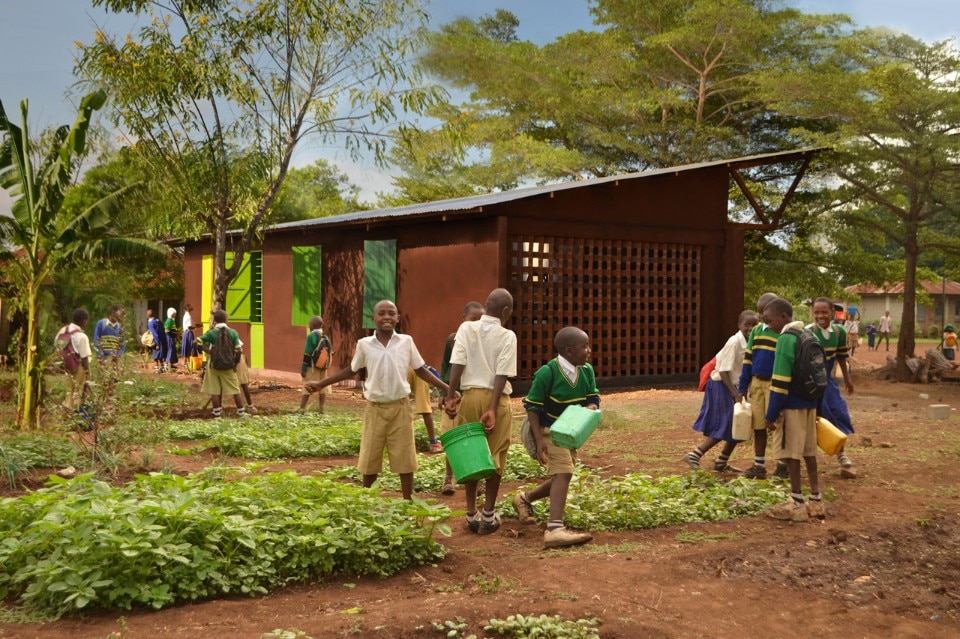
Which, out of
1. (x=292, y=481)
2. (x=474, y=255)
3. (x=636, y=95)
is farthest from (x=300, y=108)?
(x=292, y=481)

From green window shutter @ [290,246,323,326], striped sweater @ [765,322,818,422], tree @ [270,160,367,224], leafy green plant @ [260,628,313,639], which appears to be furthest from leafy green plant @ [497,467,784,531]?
tree @ [270,160,367,224]

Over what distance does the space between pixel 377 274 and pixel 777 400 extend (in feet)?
39.8

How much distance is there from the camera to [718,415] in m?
8.44

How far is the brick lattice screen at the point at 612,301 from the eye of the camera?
16.3 meters

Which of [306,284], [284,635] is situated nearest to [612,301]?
[306,284]

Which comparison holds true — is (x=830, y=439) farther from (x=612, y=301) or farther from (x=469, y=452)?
(x=612, y=301)

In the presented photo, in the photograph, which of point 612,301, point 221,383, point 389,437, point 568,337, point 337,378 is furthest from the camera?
point 612,301

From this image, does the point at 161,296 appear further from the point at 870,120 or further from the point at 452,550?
the point at 452,550

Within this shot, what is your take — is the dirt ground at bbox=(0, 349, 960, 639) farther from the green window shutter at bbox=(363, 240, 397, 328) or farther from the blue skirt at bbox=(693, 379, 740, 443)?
the green window shutter at bbox=(363, 240, 397, 328)

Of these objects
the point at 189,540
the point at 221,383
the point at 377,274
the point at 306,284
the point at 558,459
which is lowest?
the point at 189,540

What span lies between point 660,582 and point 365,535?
5.29ft

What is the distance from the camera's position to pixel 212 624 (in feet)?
14.0

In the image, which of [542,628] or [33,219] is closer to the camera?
[542,628]

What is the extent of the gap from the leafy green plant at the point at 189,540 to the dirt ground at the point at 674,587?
0.13 meters
